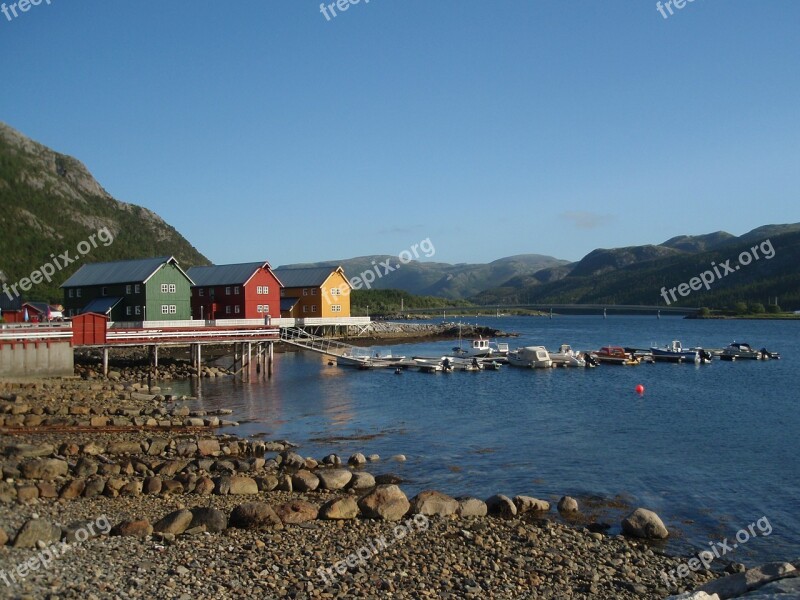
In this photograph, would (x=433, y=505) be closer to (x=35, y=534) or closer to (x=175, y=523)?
(x=175, y=523)

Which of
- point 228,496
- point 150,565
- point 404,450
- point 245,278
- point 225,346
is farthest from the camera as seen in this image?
point 225,346

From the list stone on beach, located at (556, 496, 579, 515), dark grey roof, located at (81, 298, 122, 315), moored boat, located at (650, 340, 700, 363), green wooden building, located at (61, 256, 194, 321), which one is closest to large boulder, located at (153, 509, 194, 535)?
stone on beach, located at (556, 496, 579, 515)

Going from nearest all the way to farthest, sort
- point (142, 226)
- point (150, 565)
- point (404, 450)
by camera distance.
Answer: point (150, 565) < point (404, 450) < point (142, 226)

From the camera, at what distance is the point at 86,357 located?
51.4m

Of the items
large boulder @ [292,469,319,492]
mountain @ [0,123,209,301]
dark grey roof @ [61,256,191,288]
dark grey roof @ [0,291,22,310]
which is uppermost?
mountain @ [0,123,209,301]

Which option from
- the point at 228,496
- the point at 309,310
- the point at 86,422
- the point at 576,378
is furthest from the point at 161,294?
the point at 228,496

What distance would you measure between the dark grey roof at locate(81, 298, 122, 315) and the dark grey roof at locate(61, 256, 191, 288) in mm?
1434

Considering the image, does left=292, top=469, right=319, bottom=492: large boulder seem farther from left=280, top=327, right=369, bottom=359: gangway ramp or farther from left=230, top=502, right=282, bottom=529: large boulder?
left=280, top=327, right=369, bottom=359: gangway ramp

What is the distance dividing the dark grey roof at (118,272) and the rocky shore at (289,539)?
113 ft

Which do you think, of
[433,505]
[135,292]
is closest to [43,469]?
[433,505]

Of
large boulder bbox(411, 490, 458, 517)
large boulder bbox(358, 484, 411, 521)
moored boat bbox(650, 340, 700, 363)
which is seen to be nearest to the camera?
large boulder bbox(358, 484, 411, 521)

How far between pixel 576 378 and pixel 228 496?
120 ft

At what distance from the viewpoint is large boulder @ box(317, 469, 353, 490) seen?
19266 mm

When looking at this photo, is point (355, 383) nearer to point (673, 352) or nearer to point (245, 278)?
point (245, 278)
